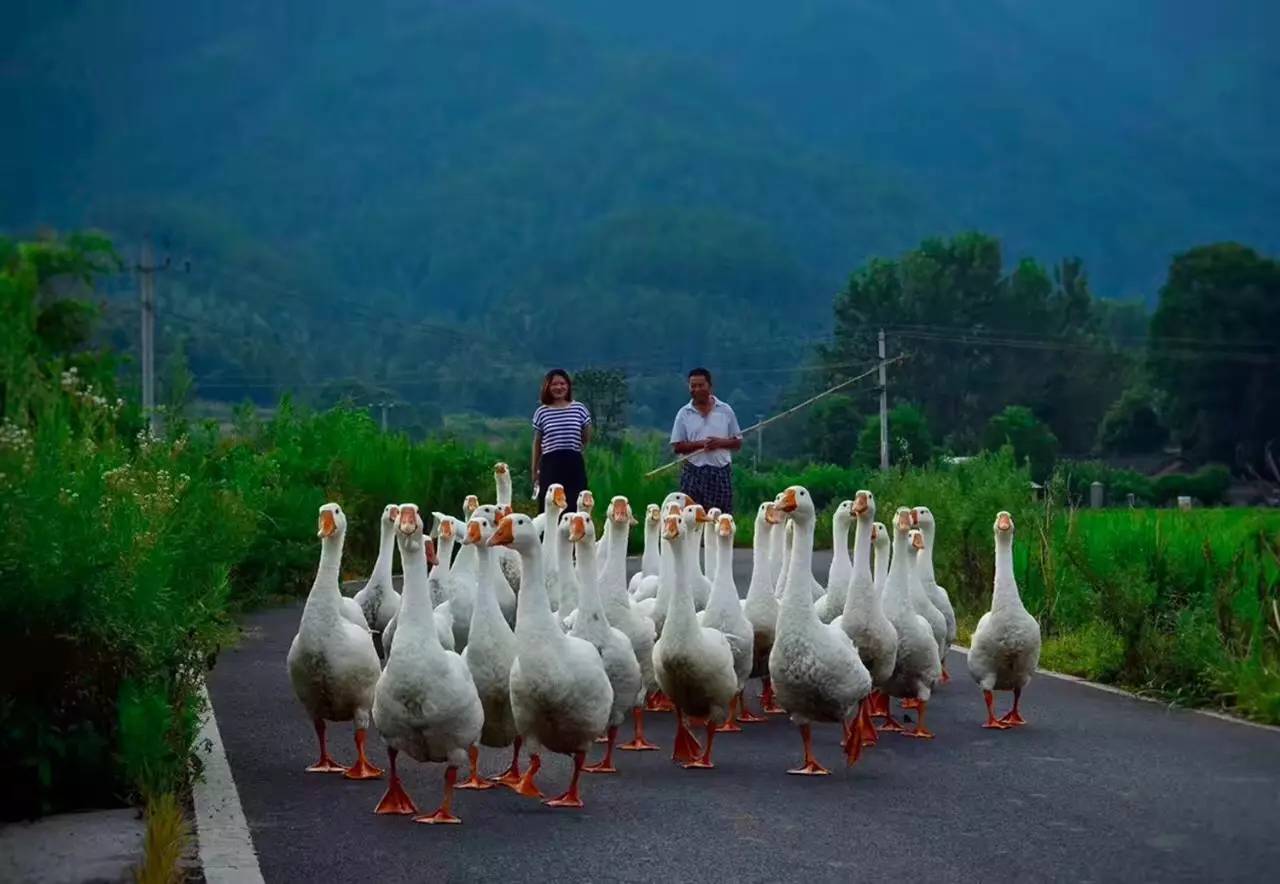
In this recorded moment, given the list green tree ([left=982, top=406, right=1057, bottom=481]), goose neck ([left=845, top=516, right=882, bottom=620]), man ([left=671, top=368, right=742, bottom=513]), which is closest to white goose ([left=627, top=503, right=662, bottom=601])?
goose neck ([left=845, top=516, right=882, bottom=620])

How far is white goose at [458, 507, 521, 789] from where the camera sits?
9.73m

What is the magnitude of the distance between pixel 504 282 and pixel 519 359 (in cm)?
4685

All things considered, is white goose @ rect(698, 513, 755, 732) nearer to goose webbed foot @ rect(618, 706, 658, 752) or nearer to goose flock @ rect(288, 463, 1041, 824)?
goose flock @ rect(288, 463, 1041, 824)

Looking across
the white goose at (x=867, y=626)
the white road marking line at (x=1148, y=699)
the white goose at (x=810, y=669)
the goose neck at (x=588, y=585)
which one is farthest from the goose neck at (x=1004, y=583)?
the goose neck at (x=588, y=585)

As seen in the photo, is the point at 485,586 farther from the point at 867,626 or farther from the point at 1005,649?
the point at 1005,649

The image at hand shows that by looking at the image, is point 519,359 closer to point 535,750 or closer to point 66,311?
point 66,311

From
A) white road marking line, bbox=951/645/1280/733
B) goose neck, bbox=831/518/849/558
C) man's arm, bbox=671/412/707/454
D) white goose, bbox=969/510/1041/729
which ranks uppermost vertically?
man's arm, bbox=671/412/707/454

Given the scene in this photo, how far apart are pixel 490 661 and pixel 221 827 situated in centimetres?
193

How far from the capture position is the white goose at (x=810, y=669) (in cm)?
1009

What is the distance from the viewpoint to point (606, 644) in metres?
10.1

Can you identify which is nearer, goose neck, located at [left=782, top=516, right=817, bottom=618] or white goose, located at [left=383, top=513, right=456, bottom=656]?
goose neck, located at [left=782, top=516, right=817, bottom=618]

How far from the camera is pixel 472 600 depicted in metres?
11.8

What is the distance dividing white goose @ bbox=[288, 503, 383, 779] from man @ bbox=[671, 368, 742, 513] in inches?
250

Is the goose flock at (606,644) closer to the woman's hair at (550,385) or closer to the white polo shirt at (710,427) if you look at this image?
the white polo shirt at (710,427)
